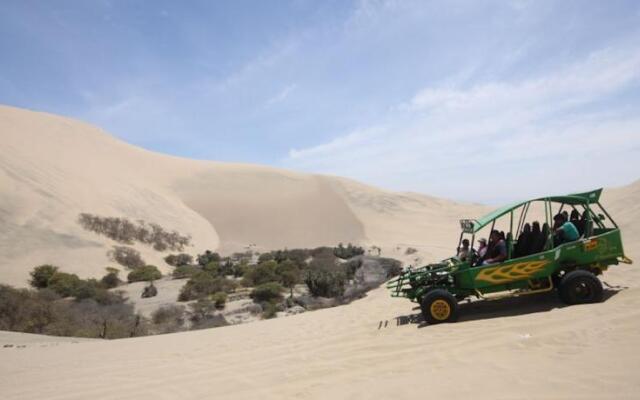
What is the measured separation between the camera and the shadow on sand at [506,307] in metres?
6.95

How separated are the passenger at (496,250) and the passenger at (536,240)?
47cm

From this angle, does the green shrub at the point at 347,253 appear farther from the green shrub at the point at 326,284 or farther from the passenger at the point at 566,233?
the passenger at the point at 566,233

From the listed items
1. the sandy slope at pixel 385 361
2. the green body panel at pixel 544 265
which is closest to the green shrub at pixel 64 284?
the sandy slope at pixel 385 361

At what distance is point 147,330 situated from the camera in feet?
43.0

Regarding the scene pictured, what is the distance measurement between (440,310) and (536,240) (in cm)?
209

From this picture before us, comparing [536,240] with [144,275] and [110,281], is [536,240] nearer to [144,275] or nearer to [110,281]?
[144,275]

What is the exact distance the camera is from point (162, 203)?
42.3m

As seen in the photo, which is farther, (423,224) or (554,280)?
(423,224)

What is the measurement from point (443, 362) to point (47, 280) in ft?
72.3

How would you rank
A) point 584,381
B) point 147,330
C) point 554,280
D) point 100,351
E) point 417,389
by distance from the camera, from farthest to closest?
point 147,330
point 100,351
point 554,280
point 417,389
point 584,381

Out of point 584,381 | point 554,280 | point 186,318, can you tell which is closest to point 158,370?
point 584,381

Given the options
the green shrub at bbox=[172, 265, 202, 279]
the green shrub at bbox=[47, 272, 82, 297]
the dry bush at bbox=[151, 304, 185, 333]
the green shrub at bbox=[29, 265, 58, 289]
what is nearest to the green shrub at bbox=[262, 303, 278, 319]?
the dry bush at bbox=[151, 304, 185, 333]

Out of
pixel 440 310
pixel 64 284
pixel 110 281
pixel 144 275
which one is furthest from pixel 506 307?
pixel 110 281

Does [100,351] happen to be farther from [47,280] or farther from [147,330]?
[47,280]
